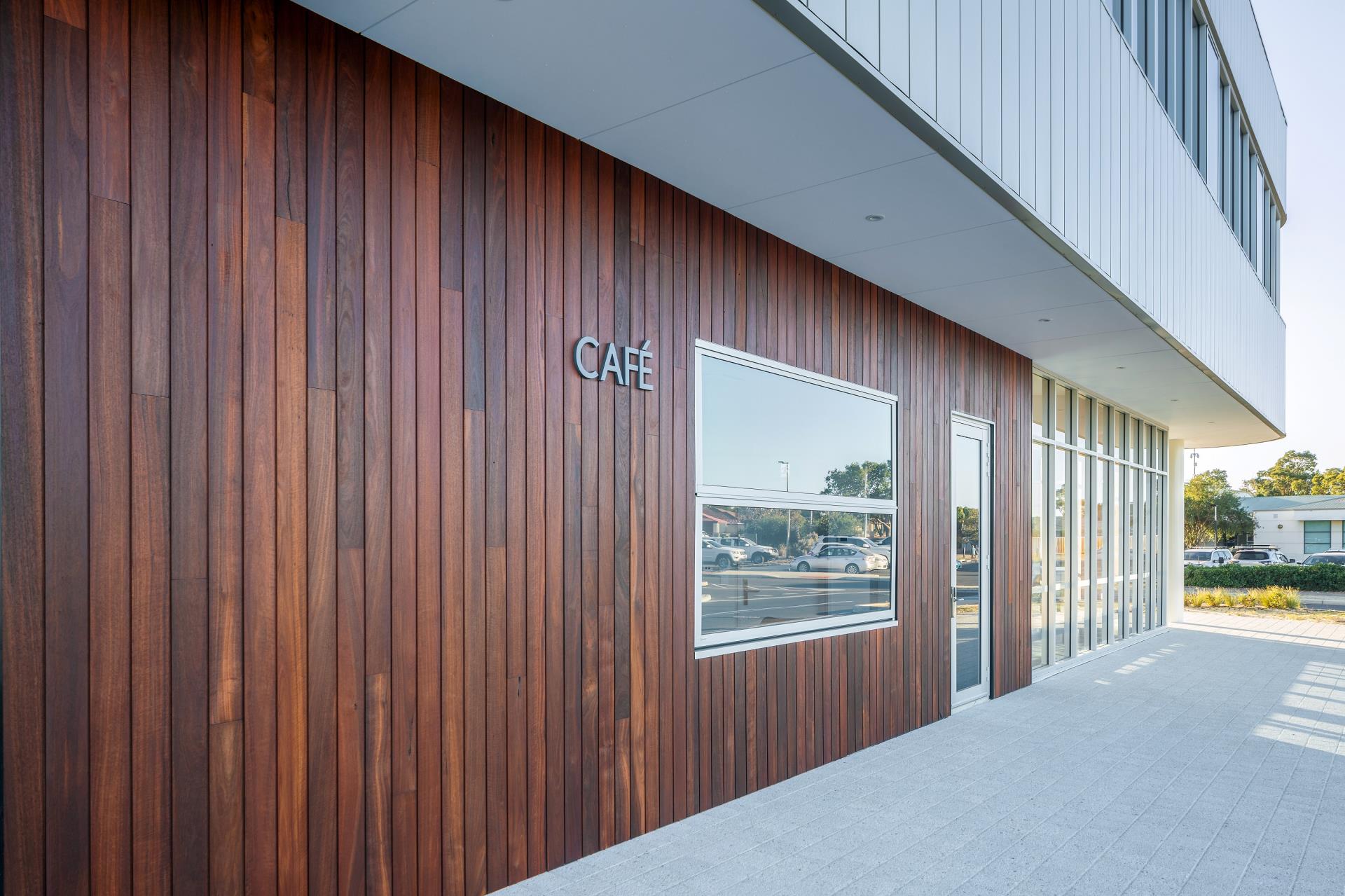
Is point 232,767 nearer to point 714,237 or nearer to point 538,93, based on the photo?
point 538,93

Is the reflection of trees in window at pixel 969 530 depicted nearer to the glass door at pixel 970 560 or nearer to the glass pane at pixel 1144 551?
the glass door at pixel 970 560

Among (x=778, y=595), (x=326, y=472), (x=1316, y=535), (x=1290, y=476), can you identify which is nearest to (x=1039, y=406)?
(x=778, y=595)

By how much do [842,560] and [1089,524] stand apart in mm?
6262

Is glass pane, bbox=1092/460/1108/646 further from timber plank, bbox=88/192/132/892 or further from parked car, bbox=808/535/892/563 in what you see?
timber plank, bbox=88/192/132/892

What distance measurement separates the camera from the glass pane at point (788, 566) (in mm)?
4664

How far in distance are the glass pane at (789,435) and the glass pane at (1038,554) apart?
140 inches

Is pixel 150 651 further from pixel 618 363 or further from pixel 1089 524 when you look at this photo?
pixel 1089 524

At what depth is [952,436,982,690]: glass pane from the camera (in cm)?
724

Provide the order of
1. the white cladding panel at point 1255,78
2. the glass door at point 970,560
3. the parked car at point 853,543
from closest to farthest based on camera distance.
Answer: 1. the parked car at point 853,543
2. the glass door at point 970,560
3. the white cladding panel at point 1255,78

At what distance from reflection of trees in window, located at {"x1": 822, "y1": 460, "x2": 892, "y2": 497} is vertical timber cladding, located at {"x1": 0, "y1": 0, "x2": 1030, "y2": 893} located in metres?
1.42

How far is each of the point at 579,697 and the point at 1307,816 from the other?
151 inches

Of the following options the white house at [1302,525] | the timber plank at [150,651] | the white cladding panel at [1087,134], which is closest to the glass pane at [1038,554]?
the white cladding panel at [1087,134]

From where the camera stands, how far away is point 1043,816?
14.9 ft

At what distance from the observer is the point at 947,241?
494 centimetres
